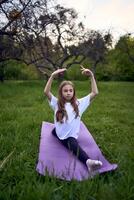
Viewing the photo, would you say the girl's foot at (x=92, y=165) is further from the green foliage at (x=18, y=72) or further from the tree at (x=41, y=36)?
the green foliage at (x=18, y=72)

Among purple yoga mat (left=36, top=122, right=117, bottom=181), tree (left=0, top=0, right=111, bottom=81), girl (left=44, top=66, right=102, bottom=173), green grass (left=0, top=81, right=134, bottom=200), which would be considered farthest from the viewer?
tree (left=0, top=0, right=111, bottom=81)

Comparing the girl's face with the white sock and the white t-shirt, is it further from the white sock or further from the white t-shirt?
the white sock

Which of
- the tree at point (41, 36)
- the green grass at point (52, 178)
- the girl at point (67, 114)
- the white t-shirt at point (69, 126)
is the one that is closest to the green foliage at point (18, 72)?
the tree at point (41, 36)

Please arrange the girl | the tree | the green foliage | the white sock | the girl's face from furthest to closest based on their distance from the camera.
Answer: the green foliage, the tree, the girl's face, the girl, the white sock

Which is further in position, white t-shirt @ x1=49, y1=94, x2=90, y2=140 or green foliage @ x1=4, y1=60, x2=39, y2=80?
green foliage @ x1=4, y1=60, x2=39, y2=80

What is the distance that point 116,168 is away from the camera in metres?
4.66

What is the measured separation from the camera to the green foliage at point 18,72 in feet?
124

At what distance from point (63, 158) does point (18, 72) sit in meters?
36.9

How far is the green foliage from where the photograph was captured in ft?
124

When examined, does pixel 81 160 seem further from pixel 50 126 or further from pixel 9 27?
pixel 9 27

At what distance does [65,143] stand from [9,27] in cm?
1301

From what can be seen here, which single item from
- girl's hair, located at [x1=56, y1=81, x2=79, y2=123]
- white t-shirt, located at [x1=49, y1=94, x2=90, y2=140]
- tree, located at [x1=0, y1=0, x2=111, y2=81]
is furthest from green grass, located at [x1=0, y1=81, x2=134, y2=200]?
tree, located at [x1=0, y1=0, x2=111, y2=81]

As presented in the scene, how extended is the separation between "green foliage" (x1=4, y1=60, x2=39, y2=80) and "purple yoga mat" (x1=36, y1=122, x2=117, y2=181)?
30.9 metres

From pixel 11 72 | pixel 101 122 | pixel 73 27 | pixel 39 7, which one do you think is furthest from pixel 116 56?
pixel 101 122
